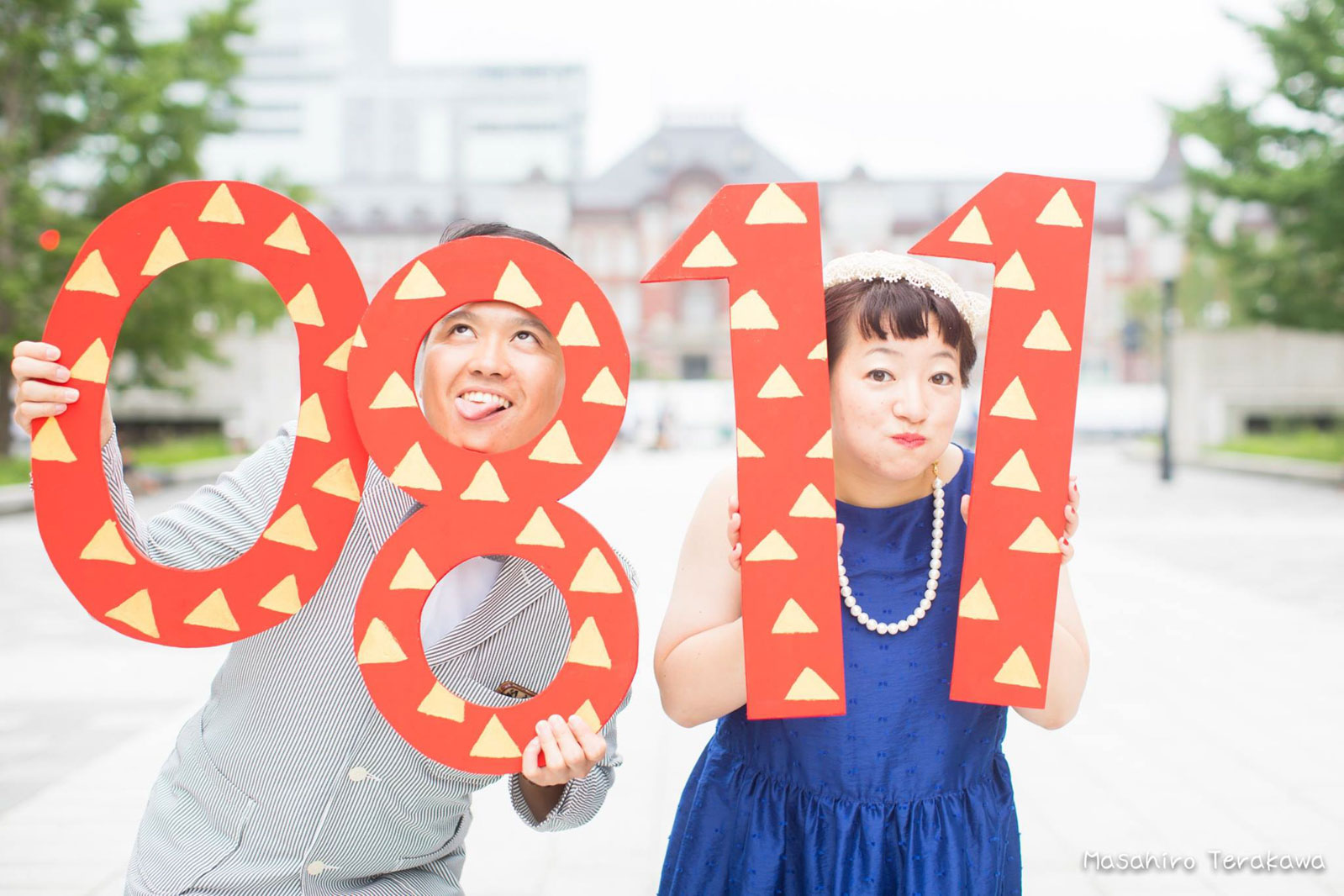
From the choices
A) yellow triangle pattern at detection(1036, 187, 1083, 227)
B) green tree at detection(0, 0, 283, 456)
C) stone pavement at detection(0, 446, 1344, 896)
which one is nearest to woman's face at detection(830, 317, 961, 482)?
yellow triangle pattern at detection(1036, 187, 1083, 227)

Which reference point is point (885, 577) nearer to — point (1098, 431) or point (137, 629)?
point (137, 629)

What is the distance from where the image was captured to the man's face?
5.19ft

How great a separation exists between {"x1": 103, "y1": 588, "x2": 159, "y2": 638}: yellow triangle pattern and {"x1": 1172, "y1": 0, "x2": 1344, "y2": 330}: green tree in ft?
54.7

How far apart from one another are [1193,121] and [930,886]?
1811 centimetres

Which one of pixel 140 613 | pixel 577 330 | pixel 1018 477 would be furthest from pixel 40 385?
pixel 1018 477

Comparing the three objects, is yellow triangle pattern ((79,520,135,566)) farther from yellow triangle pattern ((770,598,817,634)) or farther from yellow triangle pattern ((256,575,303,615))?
yellow triangle pattern ((770,598,817,634))

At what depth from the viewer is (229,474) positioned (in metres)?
1.82

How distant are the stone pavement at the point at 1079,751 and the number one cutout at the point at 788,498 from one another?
5.69 feet

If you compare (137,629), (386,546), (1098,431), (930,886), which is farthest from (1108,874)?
(1098,431)

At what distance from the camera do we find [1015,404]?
153cm

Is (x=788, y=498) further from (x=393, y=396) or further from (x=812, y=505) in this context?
(x=393, y=396)

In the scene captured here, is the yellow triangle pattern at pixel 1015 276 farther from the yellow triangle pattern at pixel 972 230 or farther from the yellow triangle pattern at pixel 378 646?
the yellow triangle pattern at pixel 378 646

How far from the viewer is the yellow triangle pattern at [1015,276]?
1.54 m

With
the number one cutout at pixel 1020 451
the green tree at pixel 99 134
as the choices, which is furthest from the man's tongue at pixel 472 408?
the green tree at pixel 99 134
